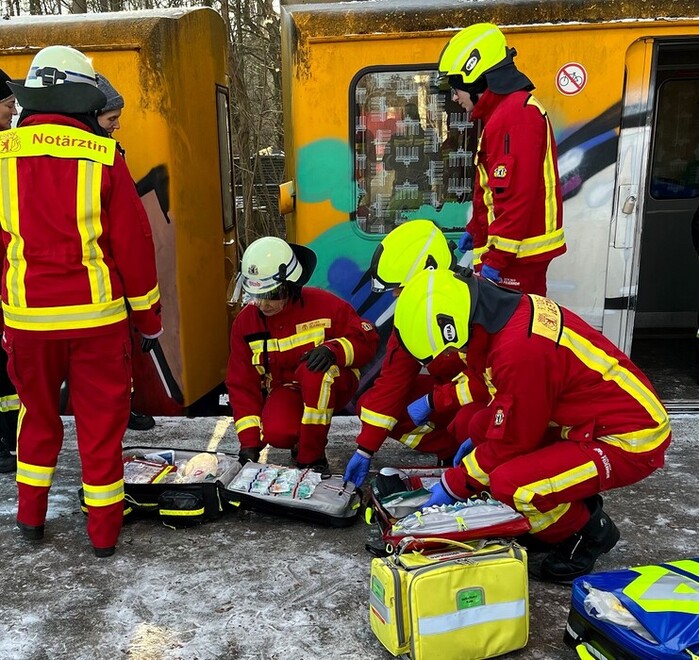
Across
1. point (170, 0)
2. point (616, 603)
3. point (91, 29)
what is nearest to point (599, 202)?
point (616, 603)

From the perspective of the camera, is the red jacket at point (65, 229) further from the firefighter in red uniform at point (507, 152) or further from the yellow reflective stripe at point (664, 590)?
the yellow reflective stripe at point (664, 590)

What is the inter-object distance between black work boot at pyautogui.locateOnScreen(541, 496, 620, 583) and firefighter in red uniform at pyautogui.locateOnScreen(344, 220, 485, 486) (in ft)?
2.26

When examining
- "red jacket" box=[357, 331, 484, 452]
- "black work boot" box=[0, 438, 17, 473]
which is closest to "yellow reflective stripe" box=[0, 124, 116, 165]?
"red jacket" box=[357, 331, 484, 452]

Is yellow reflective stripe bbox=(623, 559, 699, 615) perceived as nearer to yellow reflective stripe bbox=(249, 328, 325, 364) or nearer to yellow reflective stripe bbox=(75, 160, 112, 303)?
yellow reflective stripe bbox=(249, 328, 325, 364)

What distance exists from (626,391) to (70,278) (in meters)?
2.11

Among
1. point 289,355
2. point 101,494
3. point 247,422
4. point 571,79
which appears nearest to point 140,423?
point 247,422

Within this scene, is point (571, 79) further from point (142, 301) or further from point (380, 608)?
point (380, 608)

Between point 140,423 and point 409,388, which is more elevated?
point 409,388

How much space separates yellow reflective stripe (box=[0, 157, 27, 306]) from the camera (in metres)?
2.61

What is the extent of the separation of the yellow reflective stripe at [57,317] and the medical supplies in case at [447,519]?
1364 mm

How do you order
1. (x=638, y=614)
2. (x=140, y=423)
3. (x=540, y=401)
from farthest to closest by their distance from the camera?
(x=140, y=423) < (x=540, y=401) < (x=638, y=614)

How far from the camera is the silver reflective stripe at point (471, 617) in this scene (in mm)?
2104

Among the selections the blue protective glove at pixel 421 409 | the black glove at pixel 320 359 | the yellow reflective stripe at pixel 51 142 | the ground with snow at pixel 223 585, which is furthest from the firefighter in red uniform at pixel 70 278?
the blue protective glove at pixel 421 409

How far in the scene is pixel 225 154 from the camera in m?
4.86
